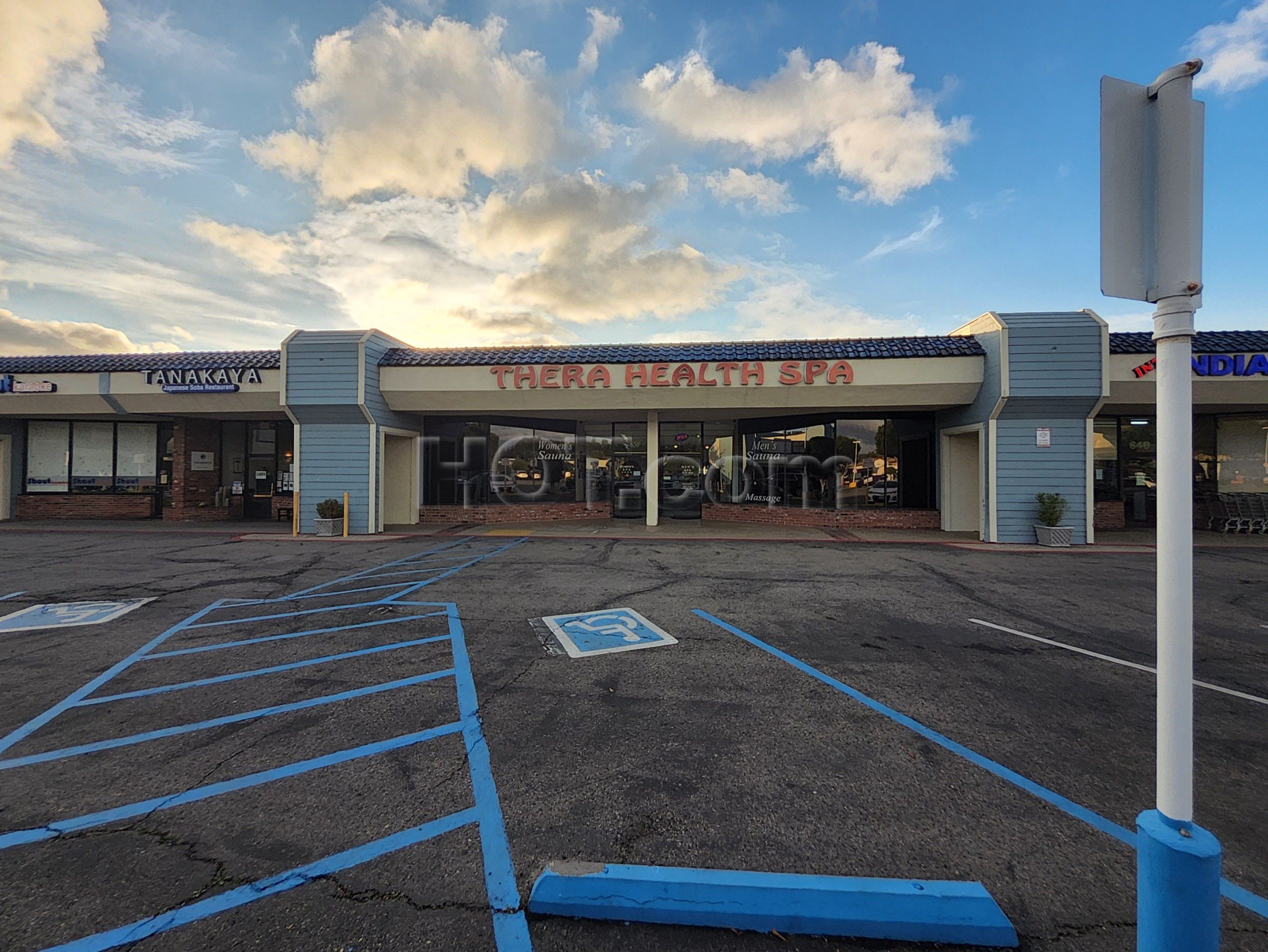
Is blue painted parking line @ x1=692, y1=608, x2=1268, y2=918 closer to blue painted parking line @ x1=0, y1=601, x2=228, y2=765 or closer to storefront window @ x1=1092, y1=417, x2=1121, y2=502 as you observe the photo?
blue painted parking line @ x1=0, y1=601, x2=228, y2=765

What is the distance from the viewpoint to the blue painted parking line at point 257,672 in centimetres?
449

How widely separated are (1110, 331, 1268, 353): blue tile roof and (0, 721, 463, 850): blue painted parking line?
59.0ft

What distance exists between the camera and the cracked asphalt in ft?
7.75

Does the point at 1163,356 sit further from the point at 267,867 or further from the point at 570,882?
the point at 267,867

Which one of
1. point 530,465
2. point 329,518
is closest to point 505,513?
point 530,465

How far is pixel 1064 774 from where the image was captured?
3402mm

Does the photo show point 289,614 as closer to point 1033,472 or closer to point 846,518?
point 846,518

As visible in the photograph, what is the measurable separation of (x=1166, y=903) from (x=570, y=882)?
2235 mm

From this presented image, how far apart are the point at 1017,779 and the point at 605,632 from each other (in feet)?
13.3

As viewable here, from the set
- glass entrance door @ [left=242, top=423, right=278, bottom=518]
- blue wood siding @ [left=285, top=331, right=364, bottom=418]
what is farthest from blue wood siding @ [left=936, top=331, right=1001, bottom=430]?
glass entrance door @ [left=242, top=423, right=278, bottom=518]

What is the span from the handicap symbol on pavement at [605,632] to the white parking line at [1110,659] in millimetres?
4228

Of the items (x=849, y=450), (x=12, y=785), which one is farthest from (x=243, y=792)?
(x=849, y=450)

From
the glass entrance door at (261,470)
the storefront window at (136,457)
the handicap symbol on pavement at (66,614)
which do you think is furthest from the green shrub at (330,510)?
the storefront window at (136,457)

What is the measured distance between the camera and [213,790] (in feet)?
10.6
